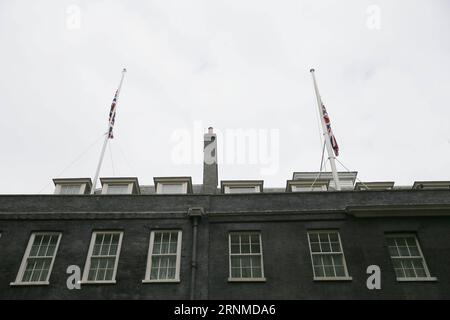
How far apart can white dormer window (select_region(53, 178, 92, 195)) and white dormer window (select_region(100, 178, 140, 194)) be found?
119 centimetres

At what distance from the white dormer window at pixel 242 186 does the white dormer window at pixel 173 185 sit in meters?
2.02

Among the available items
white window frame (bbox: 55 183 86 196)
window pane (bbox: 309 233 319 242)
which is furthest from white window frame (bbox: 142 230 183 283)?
white window frame (bbox: 55 183 86 196)

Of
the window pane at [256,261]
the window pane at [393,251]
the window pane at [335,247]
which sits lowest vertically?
the window pane at [256,261]

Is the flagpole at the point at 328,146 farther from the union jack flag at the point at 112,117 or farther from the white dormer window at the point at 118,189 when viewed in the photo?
the union jack flag at the point at 112,117

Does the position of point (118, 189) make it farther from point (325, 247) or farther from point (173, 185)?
point (325, 247)

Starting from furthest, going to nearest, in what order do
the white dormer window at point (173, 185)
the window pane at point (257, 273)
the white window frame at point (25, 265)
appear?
1. the white dormer window at point (173, 185)
2. the window pane at point (257, 273)
3. the white window frame at point (25, 265)

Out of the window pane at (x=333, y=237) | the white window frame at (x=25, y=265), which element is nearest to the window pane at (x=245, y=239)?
the window pane at (x=333, y=237)

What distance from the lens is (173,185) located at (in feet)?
78.6

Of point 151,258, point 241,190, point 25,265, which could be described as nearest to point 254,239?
point 241,190

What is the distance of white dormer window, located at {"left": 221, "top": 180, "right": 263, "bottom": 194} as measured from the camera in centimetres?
2391

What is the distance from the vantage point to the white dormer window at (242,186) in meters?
23.9

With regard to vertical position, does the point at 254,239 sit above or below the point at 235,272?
above

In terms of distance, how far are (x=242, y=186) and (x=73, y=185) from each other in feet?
32.3
